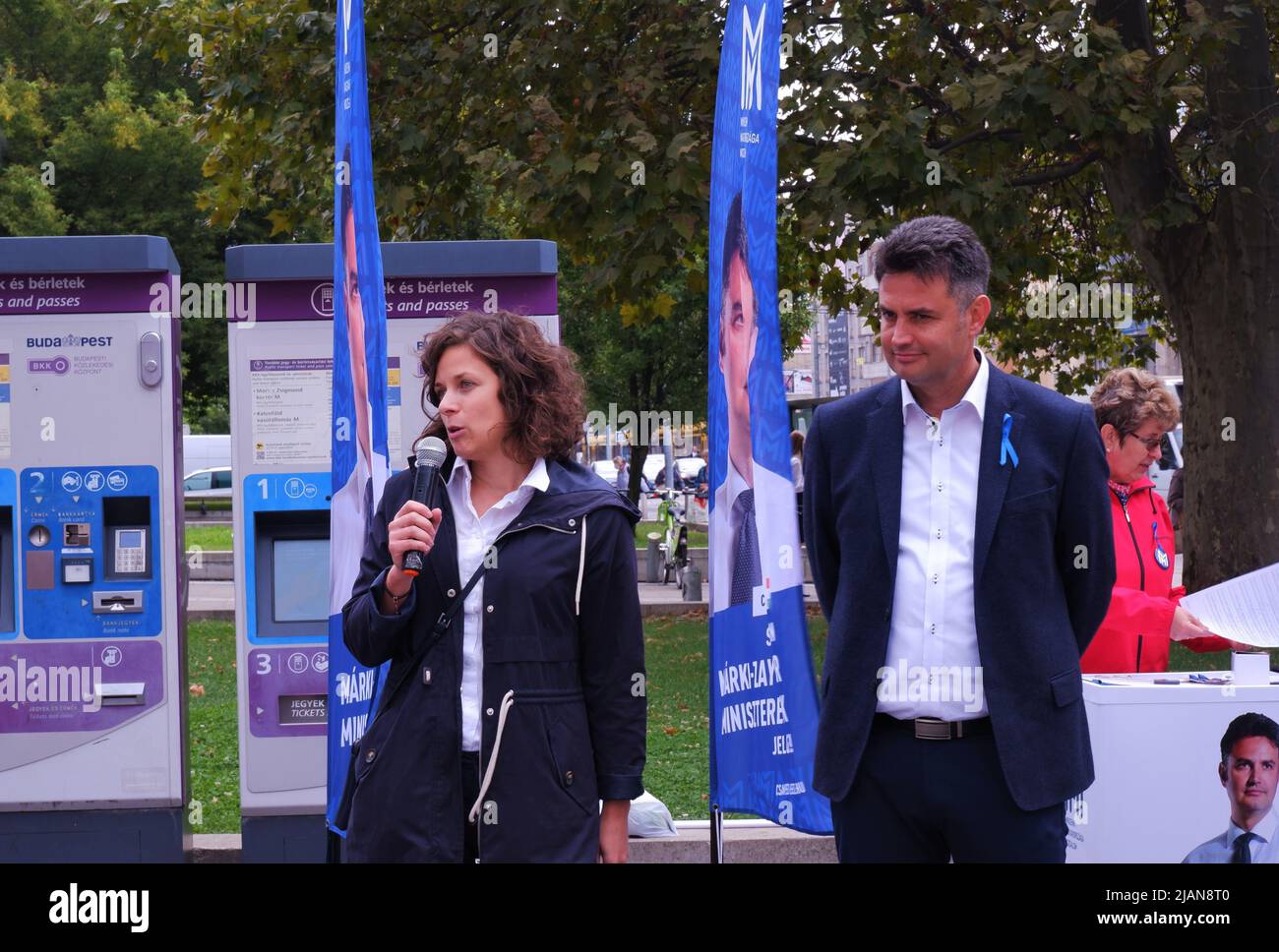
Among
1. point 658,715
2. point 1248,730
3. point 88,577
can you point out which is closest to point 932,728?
point 1248,730

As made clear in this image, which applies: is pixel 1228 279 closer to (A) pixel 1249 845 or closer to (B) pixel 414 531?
(A) pixel 1249 845

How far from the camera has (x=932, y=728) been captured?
2914mm

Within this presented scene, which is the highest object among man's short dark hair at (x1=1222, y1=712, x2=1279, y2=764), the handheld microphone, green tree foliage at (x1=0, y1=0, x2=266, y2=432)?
green tree foliage at (x1=0, y1=0, x2=266, y2=432)

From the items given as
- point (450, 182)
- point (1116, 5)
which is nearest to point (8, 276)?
point (450, 182)

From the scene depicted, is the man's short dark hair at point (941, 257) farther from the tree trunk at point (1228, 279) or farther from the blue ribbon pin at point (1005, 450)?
the tree trunk at point (1228, 279)

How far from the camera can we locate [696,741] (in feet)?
29.5

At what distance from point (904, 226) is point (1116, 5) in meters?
8.81

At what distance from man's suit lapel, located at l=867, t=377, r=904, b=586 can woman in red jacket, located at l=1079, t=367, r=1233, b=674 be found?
5.59 ft

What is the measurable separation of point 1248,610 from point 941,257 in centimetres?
204

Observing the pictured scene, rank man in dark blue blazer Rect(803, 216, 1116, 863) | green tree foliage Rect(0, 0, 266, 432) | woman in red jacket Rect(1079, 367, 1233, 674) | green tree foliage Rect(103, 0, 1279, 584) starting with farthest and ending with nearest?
1. green tree foliage Rect(0, 0, 266, 432)
2. green tree foliage Rect(103, 0, 1279, 584)
3. woman in red jacket Rect(1079, 367, 1233, 674)
4. man in dark blue blazer Rect(803, 216, 1116, 863)

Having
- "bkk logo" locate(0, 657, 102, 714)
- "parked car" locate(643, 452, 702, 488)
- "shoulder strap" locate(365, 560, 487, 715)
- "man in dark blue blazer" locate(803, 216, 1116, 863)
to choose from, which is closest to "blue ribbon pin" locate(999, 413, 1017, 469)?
"man in dark blue blazer" locate(803, 216, 1116, 863)

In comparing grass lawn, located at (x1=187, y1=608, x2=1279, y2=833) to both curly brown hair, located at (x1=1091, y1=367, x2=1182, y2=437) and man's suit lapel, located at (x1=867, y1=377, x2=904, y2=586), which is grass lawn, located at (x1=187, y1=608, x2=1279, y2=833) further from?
man's suit lapel, located at (x1=867, y1=377, x2=904, y2=586)

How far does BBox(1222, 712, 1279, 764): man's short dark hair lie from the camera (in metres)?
4.25

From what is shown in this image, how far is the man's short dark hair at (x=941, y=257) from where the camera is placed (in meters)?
2.96
